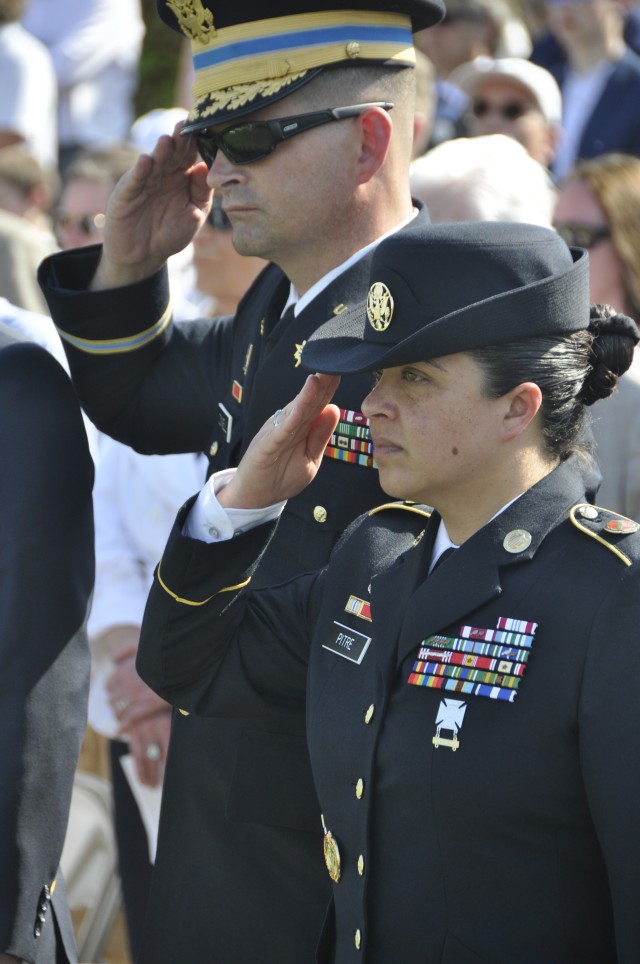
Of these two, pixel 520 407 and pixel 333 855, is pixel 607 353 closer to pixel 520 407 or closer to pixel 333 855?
pixel 520 407

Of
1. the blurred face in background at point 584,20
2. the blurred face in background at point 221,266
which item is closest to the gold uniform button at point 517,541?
the blurred face in background at point 221,266

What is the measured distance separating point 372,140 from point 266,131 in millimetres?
213

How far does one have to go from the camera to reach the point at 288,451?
274cm

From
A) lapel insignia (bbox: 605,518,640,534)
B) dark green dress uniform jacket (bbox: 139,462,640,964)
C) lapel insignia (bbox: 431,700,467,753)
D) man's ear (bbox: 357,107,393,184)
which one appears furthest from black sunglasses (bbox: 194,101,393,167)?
lapel insignia (bbox: 431,700,467,753)

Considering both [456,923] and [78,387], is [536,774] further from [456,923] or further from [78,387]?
[78,387]

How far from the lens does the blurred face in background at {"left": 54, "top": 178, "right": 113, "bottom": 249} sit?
584 centimetres

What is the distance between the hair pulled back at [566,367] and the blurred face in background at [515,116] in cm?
414

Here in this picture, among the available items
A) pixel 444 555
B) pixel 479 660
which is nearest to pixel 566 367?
pixel 444 555

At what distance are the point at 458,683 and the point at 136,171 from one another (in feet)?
5.15

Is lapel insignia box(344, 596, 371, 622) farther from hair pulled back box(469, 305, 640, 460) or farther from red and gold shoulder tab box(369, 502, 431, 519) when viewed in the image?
hair pulled back box(469, 305, 640, 460)

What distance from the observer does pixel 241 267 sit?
466cm

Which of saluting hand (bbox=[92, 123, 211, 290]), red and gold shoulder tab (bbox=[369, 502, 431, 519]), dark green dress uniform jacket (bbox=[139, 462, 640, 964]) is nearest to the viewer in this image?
dark green dress uniform jacket (bbox=[139, 462, 640, 964])

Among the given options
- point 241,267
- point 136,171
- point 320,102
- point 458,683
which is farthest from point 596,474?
point 241,267

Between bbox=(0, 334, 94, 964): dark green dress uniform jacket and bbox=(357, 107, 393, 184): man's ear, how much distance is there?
2.50 ft
